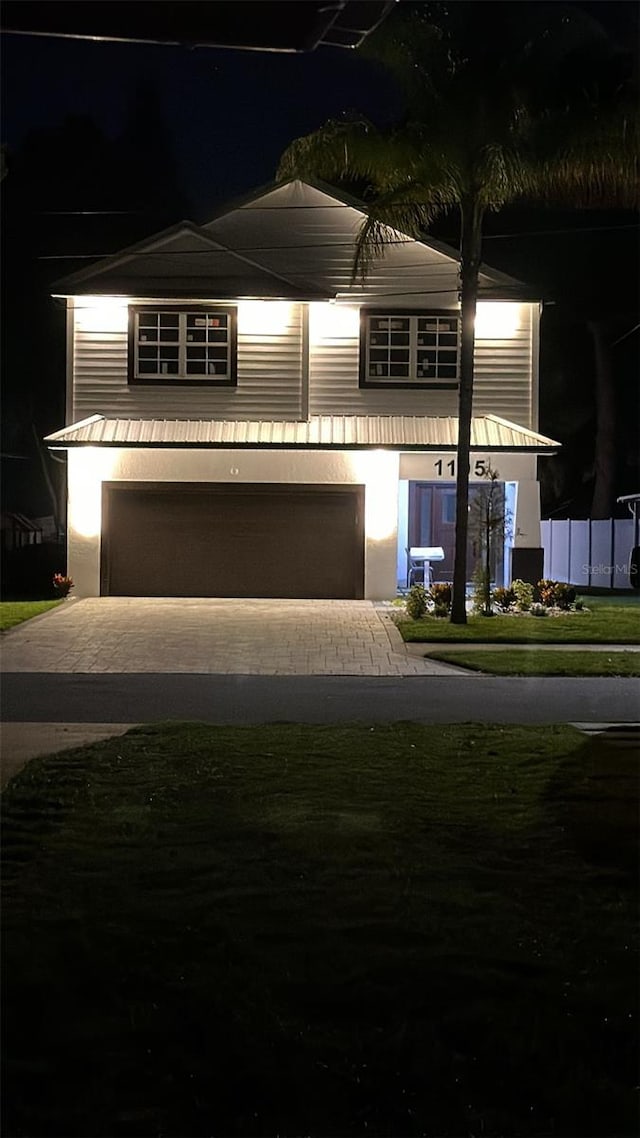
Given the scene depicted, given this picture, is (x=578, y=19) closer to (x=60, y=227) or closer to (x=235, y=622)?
(x=235, y=622)

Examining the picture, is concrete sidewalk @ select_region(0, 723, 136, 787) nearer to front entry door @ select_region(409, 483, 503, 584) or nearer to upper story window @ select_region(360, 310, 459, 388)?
upper story window @ select_region(360, 310, 459, 388)

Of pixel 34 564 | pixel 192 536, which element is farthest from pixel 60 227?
pixel 192 536

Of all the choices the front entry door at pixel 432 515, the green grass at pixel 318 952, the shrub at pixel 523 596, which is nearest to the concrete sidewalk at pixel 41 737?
the green grass at pixel 318 952

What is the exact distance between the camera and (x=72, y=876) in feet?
21.0

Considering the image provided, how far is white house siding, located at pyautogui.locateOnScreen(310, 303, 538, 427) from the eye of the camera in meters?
26.9

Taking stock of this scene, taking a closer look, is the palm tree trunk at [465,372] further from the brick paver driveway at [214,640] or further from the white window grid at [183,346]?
the white window grid at [183,346]

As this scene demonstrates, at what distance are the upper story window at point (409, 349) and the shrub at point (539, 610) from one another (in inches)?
233

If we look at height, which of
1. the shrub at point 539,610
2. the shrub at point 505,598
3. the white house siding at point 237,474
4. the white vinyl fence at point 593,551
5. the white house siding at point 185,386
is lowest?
the shrub at point 539,610

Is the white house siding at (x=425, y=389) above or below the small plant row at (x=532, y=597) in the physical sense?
above

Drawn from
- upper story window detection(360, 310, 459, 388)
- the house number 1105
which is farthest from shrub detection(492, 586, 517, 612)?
upper story window detection(360, 310, 459, 388)

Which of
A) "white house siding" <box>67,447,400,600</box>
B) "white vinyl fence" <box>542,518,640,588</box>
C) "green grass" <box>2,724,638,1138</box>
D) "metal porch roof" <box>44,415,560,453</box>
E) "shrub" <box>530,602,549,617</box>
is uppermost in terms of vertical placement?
"metal porch roof" <box>44,415,560,453</box>

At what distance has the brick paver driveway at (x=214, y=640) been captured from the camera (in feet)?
53.1

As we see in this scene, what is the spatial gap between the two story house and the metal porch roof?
2.1 inches

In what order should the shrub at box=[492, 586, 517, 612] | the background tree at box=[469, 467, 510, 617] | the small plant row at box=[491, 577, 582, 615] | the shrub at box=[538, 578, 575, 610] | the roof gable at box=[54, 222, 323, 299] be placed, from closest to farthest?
the background tree at box=[469, 467, 510, 617] < the small plant row at box=[491, 577, 582, 615] < the shrub at box=[538, 578, 575, 610] < the shrub at box=[492, 586, 517, 612] < the roof gable at box=[54, 222, 323, 299]
